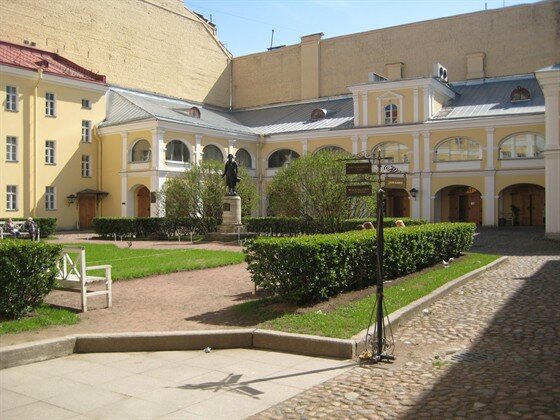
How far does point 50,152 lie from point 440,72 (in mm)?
26227

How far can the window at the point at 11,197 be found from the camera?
30.8m

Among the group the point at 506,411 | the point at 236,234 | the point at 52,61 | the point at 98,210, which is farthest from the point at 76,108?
the point at 506,411

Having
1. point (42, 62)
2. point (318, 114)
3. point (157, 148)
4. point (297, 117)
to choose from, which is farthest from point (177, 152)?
point (297, 117)

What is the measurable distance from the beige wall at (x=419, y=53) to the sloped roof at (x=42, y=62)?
1726 cm

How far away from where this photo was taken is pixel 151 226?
2730cm

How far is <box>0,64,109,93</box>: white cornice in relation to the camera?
1201 inches

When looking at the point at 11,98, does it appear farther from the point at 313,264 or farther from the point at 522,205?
the point at 522,205

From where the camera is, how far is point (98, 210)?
119 feet

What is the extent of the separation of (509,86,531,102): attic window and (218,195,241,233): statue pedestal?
19.9 meters

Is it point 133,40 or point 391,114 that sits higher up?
point 133,40

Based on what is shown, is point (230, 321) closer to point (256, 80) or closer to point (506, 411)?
point (506, 411)

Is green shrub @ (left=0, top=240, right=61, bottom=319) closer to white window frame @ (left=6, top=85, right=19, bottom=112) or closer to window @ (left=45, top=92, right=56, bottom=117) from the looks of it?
white window frame @ (left=6, top=85, right=19, bottom=112)

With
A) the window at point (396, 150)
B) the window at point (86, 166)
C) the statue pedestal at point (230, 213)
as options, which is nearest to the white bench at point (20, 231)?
the statue pedestal at point (230, 213)

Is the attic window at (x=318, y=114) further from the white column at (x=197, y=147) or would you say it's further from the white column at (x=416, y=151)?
the white column at (x=197, y=147)
